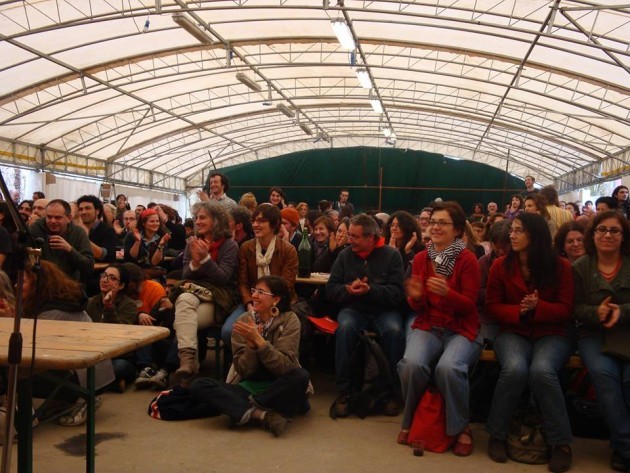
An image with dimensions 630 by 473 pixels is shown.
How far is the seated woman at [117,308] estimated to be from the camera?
459 centimetres

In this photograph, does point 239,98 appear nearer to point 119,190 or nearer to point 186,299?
point 119,190

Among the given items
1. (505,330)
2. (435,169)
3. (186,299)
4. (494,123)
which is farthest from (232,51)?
(505,330)

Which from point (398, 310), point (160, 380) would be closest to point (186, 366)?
point (160, 380)

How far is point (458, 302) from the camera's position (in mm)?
3619

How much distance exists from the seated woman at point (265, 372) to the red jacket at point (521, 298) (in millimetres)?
1210

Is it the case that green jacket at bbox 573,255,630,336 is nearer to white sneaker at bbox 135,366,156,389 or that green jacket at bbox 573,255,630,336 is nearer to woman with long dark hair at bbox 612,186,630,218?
white sneaker at bbox 135,366,156,389

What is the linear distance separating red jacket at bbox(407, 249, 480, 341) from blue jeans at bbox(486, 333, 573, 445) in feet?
0.74

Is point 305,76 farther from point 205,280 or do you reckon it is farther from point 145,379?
point 145,379

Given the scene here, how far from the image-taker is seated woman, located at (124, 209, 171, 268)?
5922 millimetres

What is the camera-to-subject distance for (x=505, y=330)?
12.3 ft

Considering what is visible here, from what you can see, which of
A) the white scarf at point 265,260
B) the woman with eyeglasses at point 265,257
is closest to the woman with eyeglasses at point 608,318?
the woman with eyeglasses at point 265,257

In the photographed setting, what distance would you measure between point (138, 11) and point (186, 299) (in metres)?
10.1

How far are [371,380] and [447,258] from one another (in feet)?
3.24

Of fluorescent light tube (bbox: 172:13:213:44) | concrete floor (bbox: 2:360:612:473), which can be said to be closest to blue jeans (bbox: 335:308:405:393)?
concrete floor (bbox: 2:360:612:473)
